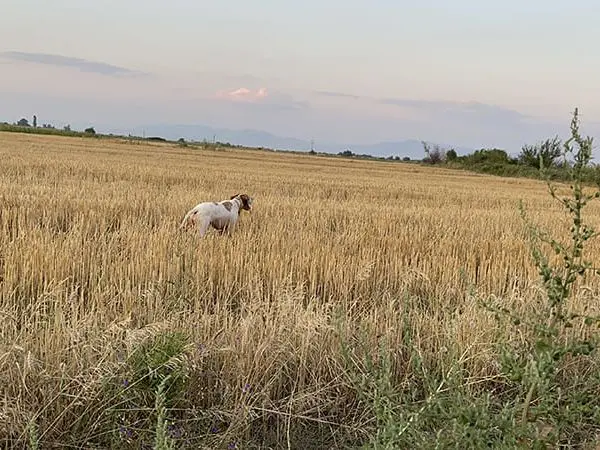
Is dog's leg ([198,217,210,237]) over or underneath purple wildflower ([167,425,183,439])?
over

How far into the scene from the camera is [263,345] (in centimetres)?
354

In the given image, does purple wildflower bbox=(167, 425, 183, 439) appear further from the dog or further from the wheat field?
the dog

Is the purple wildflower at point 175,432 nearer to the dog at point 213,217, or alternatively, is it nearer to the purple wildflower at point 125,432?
the purple wildflower at point 125,432

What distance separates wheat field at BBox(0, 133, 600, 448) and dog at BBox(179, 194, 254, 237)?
25 cm

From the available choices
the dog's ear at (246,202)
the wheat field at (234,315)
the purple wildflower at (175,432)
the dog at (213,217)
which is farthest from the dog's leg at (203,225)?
the purple wildflower at (175,432)

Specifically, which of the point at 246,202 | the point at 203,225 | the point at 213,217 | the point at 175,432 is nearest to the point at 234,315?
the point at 175,432

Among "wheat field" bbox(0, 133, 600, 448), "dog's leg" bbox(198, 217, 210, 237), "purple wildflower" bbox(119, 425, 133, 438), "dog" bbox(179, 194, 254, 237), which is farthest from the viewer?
"dog" bbox(179, 194, 254, 237)

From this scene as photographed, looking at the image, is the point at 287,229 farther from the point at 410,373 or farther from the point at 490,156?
the point at 490,156

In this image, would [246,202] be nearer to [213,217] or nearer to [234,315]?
[213,217]

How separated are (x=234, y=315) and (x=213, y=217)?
364cm

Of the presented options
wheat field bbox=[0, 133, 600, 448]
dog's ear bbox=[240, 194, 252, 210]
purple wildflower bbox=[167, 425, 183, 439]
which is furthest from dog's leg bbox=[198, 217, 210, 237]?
purple wildflower bbox=[167, 425, 183, 439]

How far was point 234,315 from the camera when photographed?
4.46 metres

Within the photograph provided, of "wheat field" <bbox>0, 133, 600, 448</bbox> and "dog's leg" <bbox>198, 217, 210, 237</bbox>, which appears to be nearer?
"wheat field" <bbox>0, 133, 600, 448</bbox>

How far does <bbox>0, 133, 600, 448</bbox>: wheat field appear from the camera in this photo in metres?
3.01
